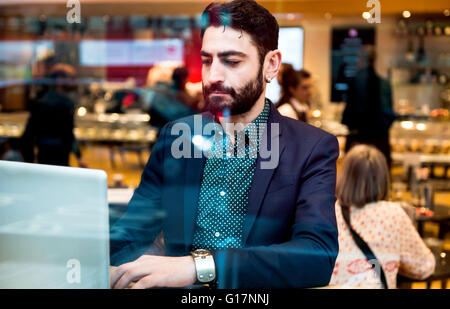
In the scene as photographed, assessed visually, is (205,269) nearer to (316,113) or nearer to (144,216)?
(144,216)

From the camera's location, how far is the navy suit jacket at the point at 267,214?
1213 millimetres

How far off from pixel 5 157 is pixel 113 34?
153 inches

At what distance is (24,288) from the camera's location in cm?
115

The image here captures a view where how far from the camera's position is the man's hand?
1.12 m

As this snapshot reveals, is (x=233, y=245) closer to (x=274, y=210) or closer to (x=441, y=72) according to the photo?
(x=274, y=210)

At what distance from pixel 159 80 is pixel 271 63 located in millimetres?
5023

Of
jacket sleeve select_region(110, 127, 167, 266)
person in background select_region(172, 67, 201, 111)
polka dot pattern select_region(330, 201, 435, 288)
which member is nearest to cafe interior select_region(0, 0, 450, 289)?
person in background select_region(172, 67, 201, 111)

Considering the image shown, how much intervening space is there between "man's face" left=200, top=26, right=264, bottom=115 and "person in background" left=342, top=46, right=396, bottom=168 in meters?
1.49

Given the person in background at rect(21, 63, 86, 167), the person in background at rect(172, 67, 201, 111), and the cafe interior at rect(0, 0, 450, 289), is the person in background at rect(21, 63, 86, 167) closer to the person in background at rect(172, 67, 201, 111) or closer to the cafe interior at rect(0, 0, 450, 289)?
the cafe interior at rect(0, 0, 450, 289)

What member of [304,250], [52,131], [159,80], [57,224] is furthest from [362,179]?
[159,80]

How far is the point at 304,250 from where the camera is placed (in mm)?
1229

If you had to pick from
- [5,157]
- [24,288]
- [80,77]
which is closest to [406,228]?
[24,288]

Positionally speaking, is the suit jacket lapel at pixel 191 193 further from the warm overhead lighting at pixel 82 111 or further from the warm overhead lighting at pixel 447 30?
the warm overhead lighting at pixel 82 111

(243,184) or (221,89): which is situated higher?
(221,89)
